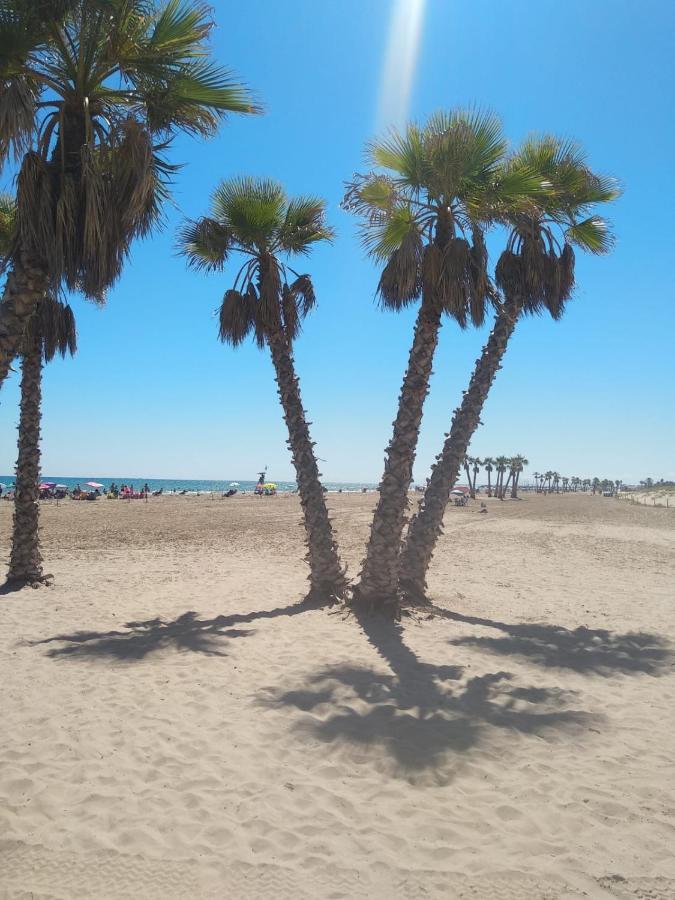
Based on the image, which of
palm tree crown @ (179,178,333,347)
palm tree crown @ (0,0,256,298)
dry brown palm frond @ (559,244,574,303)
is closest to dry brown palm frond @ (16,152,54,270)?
palm tree crown @ (0,0,256,298)

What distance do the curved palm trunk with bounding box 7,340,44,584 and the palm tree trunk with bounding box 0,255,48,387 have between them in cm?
477

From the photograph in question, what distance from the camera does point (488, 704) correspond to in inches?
221

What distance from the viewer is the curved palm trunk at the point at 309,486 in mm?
9945

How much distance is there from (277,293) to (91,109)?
424 centimetres

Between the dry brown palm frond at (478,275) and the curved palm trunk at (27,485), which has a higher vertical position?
the dry brown palm frond at (478,275)

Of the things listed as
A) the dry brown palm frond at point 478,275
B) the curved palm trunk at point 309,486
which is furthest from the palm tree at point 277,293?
the dry brown palm frond at point 478,275

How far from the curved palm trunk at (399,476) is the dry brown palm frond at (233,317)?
3.23 m

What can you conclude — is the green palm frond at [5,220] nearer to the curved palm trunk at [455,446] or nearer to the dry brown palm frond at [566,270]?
the curved palm trunk at [455,446]

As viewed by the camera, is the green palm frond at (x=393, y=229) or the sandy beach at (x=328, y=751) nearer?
the sandy beach at (x=328, y=751)

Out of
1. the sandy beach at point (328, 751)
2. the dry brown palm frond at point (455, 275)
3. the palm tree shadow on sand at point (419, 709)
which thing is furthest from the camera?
the dry brown palm frond at point (455, 275)

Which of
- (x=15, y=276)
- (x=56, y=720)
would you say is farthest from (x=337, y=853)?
(x=15, y=276)

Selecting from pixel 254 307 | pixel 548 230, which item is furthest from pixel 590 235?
pixel 254 307

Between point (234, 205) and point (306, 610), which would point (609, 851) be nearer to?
point (306, 610)

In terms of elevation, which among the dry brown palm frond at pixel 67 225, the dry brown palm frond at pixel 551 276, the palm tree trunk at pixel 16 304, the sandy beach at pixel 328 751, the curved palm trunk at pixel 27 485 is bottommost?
the sandy beach at pixel 328 751
